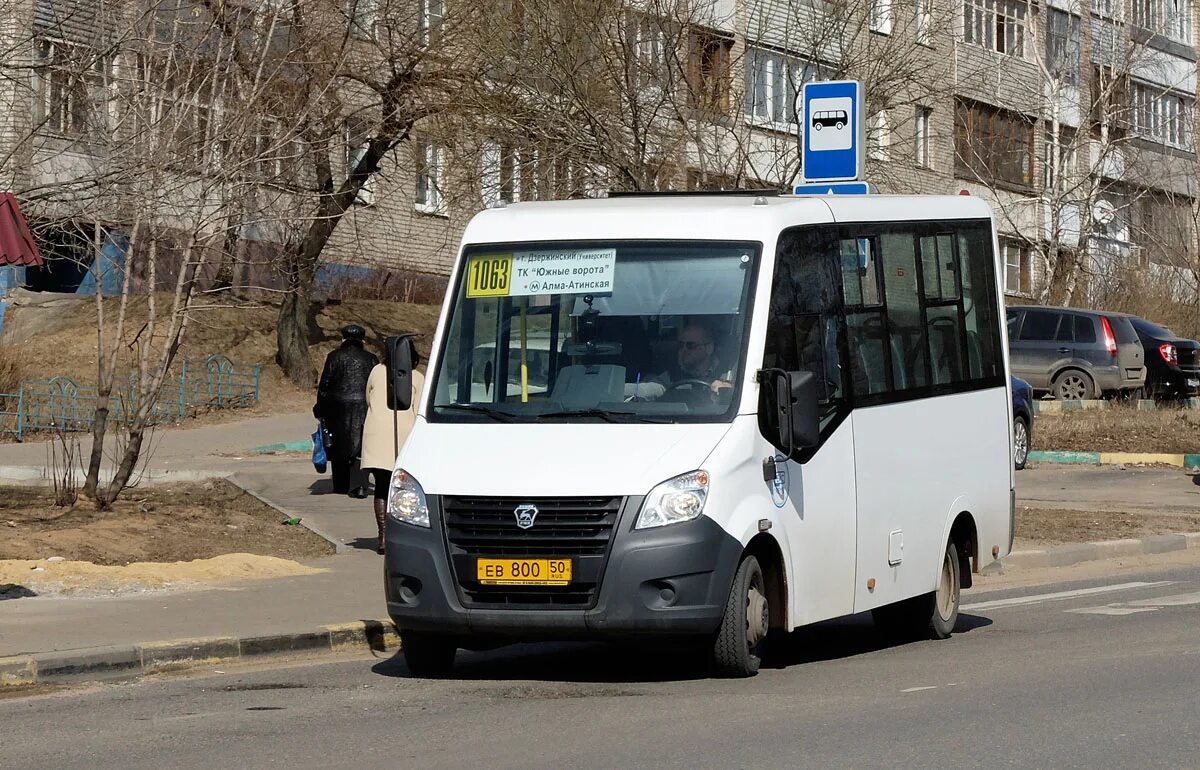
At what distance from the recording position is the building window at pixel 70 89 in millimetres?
17828

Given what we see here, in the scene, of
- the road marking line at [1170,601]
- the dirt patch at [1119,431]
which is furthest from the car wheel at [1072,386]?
the road marking line at [1170,601]

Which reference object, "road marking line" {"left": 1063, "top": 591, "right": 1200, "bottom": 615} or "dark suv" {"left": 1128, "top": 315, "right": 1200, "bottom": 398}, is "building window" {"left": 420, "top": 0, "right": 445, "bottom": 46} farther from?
"road marking line" {"left": 1063, "top": 591, "right": 1200, "bottom": 615}

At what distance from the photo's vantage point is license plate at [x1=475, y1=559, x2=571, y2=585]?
31.1 feet

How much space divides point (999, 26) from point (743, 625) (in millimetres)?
46438

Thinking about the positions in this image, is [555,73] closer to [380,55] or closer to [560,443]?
[380,55]

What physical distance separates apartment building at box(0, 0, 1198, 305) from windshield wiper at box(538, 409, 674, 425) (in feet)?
29.0

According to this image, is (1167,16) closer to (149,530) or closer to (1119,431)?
(1119,431)

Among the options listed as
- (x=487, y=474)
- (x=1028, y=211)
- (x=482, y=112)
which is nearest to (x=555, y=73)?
(x=482, y=112)

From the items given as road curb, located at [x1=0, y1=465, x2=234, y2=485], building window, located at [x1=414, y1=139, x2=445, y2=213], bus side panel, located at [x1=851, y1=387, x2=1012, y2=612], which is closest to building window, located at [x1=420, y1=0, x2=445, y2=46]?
building window, located at [x1=414, y1=139, x2=445, y2=213]

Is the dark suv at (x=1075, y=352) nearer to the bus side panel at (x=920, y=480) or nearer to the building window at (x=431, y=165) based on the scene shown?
the building window at (x=431, y=165)

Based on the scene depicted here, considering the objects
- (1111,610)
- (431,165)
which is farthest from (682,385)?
(431,165)

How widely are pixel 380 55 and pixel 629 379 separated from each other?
19218 millimetres

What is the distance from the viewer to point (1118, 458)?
85.6 ft

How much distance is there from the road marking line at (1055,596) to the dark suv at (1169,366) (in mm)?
16796
